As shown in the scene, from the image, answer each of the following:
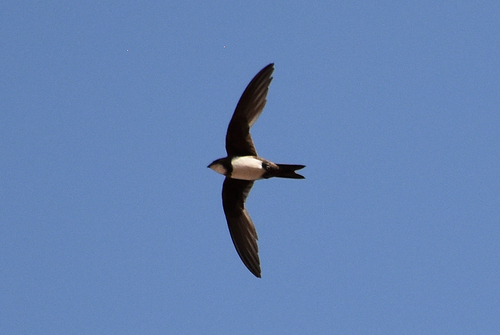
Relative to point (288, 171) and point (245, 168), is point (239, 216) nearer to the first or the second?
point (245, 168)

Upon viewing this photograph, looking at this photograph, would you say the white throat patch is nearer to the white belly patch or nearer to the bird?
the bird

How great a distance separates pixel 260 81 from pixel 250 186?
1.19 metres

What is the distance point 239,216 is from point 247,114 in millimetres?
1116

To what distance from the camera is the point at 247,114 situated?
316 inches

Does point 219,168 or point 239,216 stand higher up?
point 219,168

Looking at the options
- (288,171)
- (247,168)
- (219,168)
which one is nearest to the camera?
(288,171)

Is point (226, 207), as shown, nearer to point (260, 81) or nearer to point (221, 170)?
point (221, 170)

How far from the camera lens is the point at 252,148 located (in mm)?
8086

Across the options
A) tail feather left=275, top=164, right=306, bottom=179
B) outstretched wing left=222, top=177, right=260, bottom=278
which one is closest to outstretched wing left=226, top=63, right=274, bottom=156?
tail feather left=275, top=164, right=306, bottom=179

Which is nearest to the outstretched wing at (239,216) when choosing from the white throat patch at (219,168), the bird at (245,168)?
the bird at (245,168)

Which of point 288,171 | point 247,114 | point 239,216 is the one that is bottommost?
point 239,216

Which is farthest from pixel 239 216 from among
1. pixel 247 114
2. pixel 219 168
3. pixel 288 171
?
pixel 247 114

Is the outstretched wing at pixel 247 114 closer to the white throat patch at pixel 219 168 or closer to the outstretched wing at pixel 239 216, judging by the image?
the white throat patch at pixel 219 168

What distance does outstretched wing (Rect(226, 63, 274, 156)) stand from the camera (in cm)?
787
